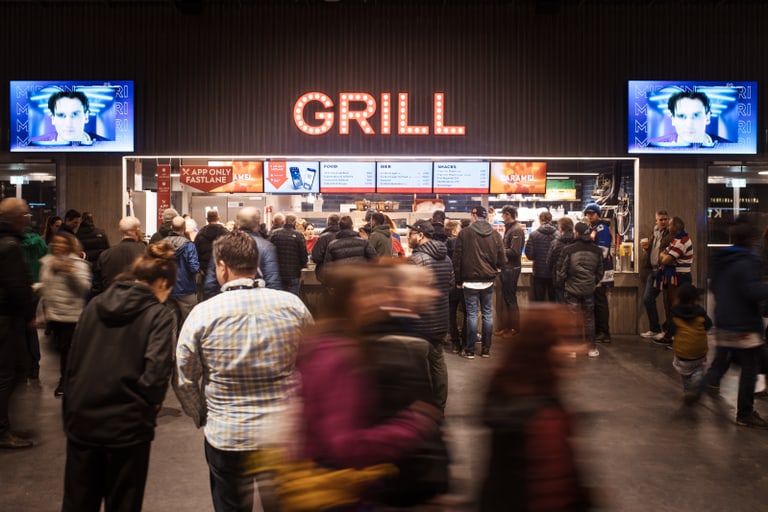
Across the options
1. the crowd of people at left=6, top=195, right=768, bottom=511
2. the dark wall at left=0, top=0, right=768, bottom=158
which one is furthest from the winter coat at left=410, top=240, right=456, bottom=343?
the dark wall at left=0, top=0, right=768, bottom=158

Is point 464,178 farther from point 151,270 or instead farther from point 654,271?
point 151,270

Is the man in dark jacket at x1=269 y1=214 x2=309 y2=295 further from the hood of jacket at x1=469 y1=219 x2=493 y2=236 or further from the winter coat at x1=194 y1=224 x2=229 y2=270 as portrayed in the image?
the hood of jacket at x1=469 y1=219 x2=493 y2=236

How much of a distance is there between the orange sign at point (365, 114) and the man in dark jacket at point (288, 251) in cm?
244

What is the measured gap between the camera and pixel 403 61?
11.7 metres

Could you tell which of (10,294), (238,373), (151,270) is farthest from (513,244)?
(238,373)

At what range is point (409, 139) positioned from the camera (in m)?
11.8

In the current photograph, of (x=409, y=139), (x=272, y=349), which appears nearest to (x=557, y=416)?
(x=272, y=349)

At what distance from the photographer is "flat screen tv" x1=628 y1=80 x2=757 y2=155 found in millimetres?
11445

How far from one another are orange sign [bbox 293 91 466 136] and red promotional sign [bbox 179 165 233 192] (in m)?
1.49

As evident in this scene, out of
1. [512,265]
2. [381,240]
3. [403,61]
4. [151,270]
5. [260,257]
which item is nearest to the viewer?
[151,270]

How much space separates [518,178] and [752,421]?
6.30 metres

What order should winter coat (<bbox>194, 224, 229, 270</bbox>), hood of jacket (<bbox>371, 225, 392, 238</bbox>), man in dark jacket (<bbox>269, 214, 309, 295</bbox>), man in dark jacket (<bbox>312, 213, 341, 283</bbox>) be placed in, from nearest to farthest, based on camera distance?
1. winter coat (<bbox>194, 224, 229, 270</bbox>)
2. hood of jacket (<bbox>371, 225, 392, 238</bbox>)
3. man in dark jacket (<bbox>312, 213, 341, 283</bbox>)
4. man in dark jacket (<bbox>269, 214, 309, 295</bbox>)

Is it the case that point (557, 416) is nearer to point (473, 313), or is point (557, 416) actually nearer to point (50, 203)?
point (473, 313)

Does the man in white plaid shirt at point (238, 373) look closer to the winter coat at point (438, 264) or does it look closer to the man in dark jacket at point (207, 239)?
the winter coat at point (438, 264)
